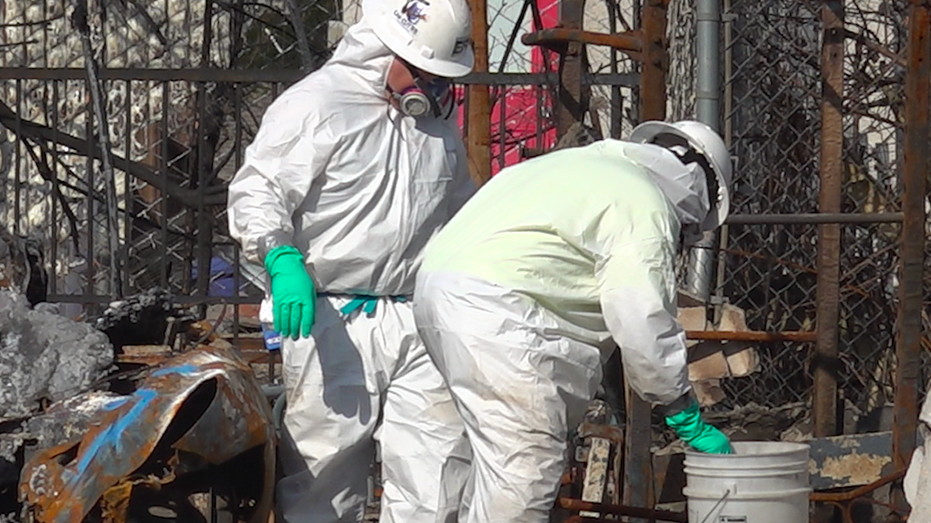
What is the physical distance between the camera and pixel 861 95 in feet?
21.2

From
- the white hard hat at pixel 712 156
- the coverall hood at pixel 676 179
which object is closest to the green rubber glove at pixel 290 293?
the coverall hood at pixel 676 179

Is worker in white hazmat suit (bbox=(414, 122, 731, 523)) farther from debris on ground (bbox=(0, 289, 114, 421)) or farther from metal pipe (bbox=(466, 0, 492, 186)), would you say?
metal pipe (bbox=(466, 0, 492, 186))

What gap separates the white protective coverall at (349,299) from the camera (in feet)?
13.9

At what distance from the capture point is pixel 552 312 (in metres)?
3.69

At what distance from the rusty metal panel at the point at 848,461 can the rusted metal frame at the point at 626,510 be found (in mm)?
633

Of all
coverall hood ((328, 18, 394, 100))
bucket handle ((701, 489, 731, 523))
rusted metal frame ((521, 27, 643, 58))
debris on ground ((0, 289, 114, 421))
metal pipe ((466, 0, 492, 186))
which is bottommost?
bucket handle ((701, 489, 731, 523))

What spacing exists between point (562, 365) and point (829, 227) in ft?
6.16

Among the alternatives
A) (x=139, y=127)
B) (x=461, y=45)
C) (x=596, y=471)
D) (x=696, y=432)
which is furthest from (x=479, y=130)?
(x=139, y=127)

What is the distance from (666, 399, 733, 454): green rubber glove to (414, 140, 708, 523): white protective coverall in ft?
0.35

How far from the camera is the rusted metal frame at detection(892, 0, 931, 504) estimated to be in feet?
14.2

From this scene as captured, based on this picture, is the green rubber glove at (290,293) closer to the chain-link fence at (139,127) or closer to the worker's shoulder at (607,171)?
the worker's shoulder at (607,171)

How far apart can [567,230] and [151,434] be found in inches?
47.0

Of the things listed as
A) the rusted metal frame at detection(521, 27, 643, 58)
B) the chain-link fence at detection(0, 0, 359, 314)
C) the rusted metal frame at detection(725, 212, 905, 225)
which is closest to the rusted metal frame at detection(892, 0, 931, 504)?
the rusted metal frame at detection(725, 212, 905, 225)

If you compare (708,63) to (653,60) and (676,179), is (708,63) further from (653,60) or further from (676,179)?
(676,179)
